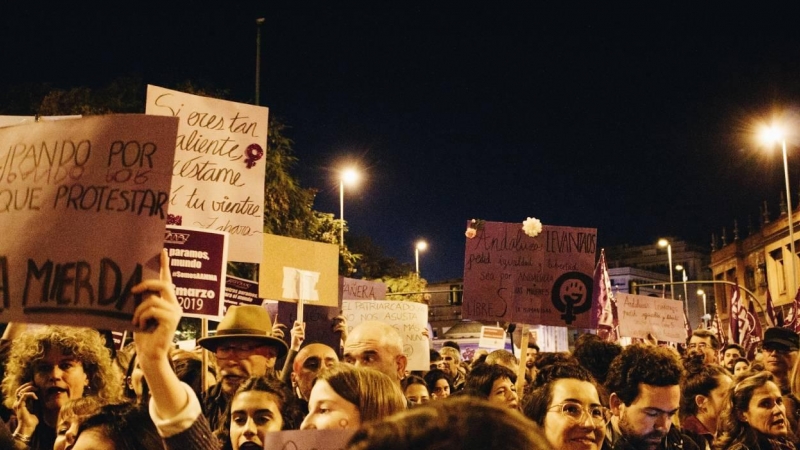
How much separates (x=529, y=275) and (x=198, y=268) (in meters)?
3.57

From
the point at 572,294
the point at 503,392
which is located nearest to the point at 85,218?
the point at 503,392

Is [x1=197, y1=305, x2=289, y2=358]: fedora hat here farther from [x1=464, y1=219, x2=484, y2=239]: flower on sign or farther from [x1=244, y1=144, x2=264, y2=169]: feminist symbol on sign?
[x1=464, y1=219, x2=484, y2=239]: flower on sign

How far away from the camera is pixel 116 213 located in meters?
2.78

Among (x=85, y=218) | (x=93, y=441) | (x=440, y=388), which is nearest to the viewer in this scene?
(x=85, y=218)

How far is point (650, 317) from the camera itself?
49.1 feet

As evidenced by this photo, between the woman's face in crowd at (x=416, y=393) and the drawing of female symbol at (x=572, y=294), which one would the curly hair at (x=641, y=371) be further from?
the drawing of female symbol at (x=572, y=294)

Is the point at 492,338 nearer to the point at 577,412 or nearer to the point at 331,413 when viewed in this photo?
the point at 577,412

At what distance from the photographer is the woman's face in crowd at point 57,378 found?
4.55 m

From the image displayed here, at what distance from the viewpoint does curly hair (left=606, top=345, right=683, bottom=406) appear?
15.8 feet

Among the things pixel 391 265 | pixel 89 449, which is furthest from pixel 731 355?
pixel 391 265

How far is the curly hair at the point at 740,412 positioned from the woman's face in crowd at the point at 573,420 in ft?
6.14

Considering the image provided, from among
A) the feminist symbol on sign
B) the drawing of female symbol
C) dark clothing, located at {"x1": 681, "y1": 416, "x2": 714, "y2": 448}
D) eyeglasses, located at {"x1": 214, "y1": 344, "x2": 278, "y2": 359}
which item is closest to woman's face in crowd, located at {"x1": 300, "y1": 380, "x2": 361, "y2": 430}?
eyeglasses, located at {"x1": 214, "y1": 344, "x2": 278, "y2": 359}

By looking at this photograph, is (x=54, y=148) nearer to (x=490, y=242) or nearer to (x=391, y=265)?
(x=490, y=242)

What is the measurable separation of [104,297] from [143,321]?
6.3 inches
